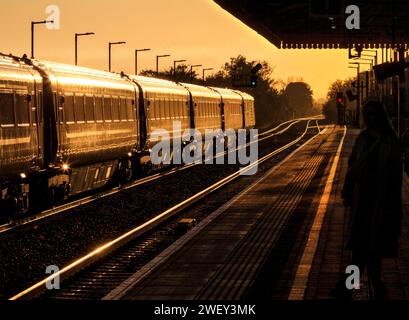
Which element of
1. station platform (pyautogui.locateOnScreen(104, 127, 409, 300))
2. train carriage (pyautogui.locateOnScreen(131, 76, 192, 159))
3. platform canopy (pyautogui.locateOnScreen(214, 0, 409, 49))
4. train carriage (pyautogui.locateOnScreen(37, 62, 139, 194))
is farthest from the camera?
platform canopy (pyautogui.locateOnScreen(214, 0, 409, 49))

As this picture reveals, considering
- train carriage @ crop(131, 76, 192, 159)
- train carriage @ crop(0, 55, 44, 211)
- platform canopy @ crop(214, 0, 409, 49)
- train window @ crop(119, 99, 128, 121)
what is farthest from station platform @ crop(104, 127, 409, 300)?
train carriage @ crop(131, 76, 192, 159)

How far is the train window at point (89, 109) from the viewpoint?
2680 cm

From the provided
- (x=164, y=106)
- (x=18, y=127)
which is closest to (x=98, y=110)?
(x=18, y=127)

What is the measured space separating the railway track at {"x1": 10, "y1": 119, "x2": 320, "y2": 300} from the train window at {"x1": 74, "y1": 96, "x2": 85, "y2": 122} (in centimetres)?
481

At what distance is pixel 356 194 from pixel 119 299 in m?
3.03

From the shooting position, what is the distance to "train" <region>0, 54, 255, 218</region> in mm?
20188

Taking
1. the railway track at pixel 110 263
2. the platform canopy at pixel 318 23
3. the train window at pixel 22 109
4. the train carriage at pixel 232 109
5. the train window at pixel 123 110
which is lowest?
the railway track at pixel 110 263

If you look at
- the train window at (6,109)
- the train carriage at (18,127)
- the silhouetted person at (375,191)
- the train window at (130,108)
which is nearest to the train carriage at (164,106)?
the train window at (130,108)

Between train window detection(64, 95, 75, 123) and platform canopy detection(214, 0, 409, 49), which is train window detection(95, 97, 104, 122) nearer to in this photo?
train window detection(64, 95, 75, 123)

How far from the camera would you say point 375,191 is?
1020cm

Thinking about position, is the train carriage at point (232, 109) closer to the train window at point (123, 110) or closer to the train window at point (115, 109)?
the train window at point (123, 110)

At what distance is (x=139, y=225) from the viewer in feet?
67.7

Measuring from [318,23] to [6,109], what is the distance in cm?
2915

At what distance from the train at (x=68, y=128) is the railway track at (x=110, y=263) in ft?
8.87
